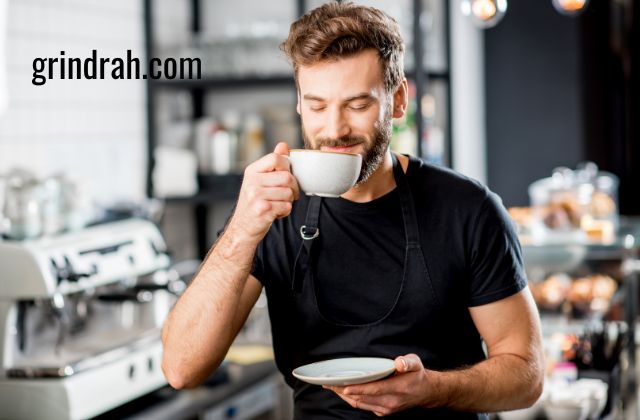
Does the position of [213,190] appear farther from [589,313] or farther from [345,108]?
[345,108]

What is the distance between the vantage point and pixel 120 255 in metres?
3.00

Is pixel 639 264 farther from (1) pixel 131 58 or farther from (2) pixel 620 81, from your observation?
(2) pixel 620 81

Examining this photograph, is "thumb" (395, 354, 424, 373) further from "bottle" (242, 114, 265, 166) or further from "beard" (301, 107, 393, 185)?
"bottle" (242, 114, 265, 166)

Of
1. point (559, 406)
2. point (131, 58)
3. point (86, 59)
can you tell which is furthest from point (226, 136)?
point (559, 406)

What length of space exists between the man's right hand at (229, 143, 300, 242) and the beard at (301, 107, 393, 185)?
0.12 m

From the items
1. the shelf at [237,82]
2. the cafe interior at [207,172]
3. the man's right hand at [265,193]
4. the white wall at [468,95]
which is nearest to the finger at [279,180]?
the man's right hand at [265,193]

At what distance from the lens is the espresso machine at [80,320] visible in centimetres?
259

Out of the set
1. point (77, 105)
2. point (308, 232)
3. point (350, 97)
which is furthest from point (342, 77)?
point (77, 105)

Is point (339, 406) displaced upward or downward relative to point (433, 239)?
downward

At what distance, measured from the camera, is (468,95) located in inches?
222

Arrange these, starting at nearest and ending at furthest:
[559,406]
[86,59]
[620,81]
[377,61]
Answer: [377,61] < [559,406] < [86,59] < [620,81]

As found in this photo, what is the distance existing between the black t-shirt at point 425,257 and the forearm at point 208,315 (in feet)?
0.48

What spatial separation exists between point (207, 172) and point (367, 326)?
9.80 feet

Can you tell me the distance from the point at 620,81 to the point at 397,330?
241 inches
